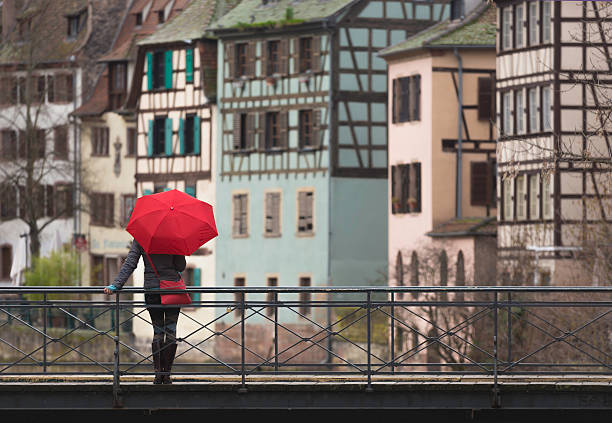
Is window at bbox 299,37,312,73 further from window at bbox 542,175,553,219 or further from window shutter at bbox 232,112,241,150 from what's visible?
window at bbox 542,175,553,219

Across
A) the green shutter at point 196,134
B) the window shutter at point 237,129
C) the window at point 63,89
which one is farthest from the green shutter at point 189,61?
the window at point 63,89

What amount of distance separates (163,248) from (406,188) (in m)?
38.1

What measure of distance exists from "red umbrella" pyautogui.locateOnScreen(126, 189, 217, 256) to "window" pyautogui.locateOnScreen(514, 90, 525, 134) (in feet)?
102

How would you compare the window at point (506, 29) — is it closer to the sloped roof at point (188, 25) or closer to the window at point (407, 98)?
the window at point (407, 98)

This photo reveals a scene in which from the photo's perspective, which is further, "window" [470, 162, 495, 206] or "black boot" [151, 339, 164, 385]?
"window" [470, 162, 495, 206]

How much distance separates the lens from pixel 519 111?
49.6 m

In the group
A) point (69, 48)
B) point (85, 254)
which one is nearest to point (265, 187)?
point (85, 254)

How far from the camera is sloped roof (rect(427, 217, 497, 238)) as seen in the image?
51719 mm

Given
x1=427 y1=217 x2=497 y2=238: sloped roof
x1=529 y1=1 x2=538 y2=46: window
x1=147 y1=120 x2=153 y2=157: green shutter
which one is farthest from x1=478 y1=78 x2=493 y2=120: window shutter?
x1=147 y1=120 x2=153 y2=157: green shutter

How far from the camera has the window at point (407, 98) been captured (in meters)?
55.9

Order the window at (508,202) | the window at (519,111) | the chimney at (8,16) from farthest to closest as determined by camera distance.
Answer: the chimney at (8,16) < the window at (508,202) < the window at (519,111)

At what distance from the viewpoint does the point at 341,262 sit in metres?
60.8

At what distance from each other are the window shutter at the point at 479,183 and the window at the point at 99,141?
2521cm

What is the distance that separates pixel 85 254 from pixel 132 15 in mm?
10675
